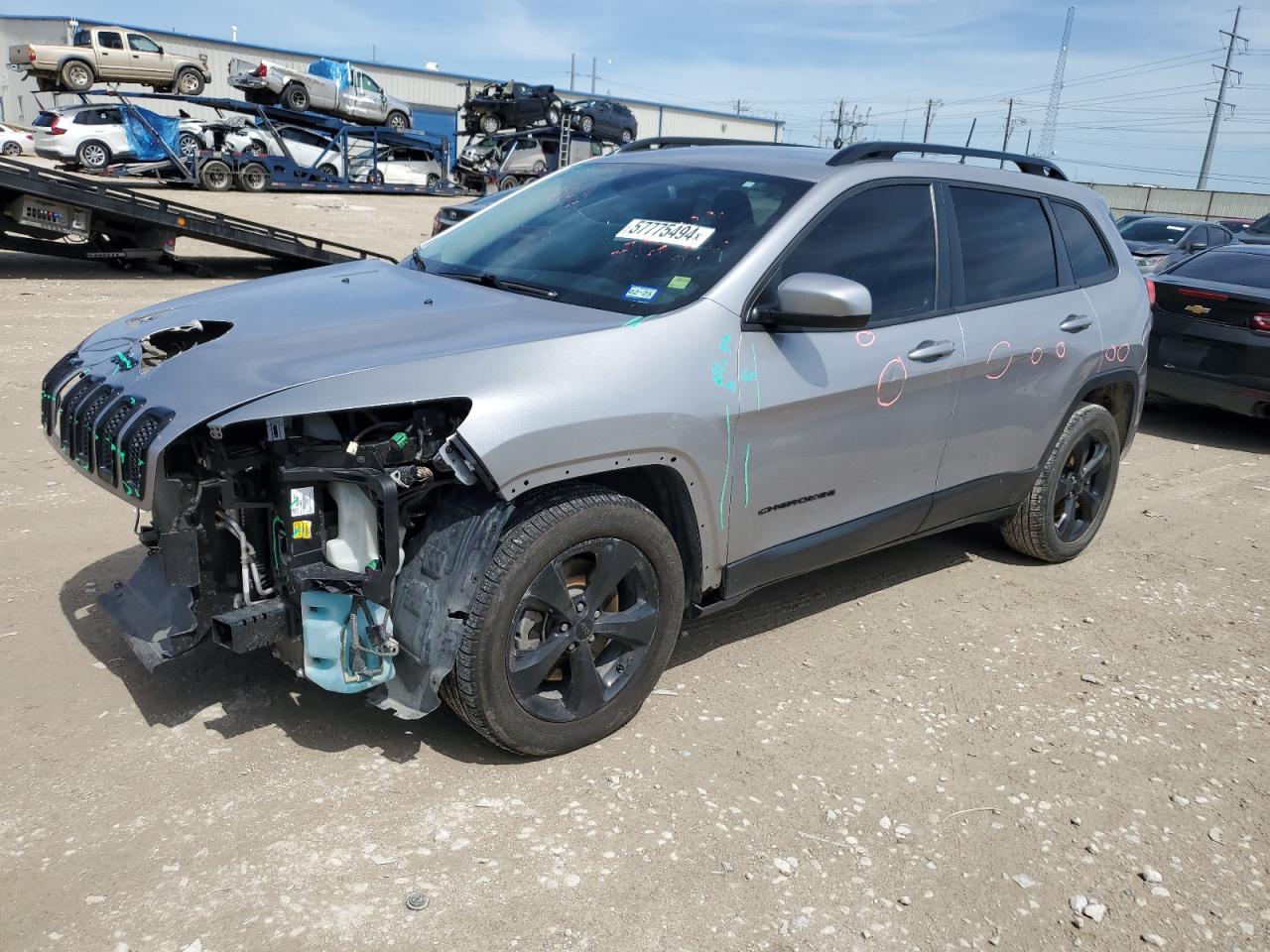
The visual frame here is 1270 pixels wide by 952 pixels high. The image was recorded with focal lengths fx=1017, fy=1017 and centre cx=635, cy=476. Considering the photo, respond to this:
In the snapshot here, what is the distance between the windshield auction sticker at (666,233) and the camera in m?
3.53

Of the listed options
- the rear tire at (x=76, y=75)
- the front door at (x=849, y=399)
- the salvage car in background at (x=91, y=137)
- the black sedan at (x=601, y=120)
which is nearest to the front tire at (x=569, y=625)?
the front door at (x=849, y=399)

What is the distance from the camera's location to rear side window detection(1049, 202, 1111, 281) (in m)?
4.86

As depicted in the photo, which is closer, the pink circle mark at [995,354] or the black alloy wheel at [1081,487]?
the pink circle mark at [995,354]

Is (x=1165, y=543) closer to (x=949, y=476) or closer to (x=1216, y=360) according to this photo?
(x=949, y=476)

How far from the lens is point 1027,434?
4602 millimetres

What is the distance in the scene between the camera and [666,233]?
3596 millimetres

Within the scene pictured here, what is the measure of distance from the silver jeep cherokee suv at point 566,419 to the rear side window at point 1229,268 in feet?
16.9

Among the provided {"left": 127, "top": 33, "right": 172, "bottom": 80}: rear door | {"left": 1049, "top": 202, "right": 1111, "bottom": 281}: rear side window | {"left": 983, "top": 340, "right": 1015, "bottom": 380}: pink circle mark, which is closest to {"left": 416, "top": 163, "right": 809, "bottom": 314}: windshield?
{"left": 983, "top": 340, "right": 1015, "bottom": 380}: pink circle mark

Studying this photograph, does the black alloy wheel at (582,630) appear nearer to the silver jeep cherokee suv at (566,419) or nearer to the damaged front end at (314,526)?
the silver jeep cherokee suv at (566,419)

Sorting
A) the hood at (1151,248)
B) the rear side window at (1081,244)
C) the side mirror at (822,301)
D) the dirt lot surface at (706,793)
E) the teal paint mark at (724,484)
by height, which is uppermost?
the rear side window at (1081,244)

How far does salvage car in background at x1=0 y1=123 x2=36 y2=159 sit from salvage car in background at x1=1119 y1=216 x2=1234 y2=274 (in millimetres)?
28729

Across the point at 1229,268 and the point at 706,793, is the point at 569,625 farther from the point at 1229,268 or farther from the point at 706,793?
the point at 1229,268

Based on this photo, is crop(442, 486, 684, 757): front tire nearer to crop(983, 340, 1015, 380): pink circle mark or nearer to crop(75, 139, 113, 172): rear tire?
crop(983, 340, 1015, 380): pink circle mark

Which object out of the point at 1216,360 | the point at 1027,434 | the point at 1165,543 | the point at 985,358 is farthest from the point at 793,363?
the point at 1216,360
